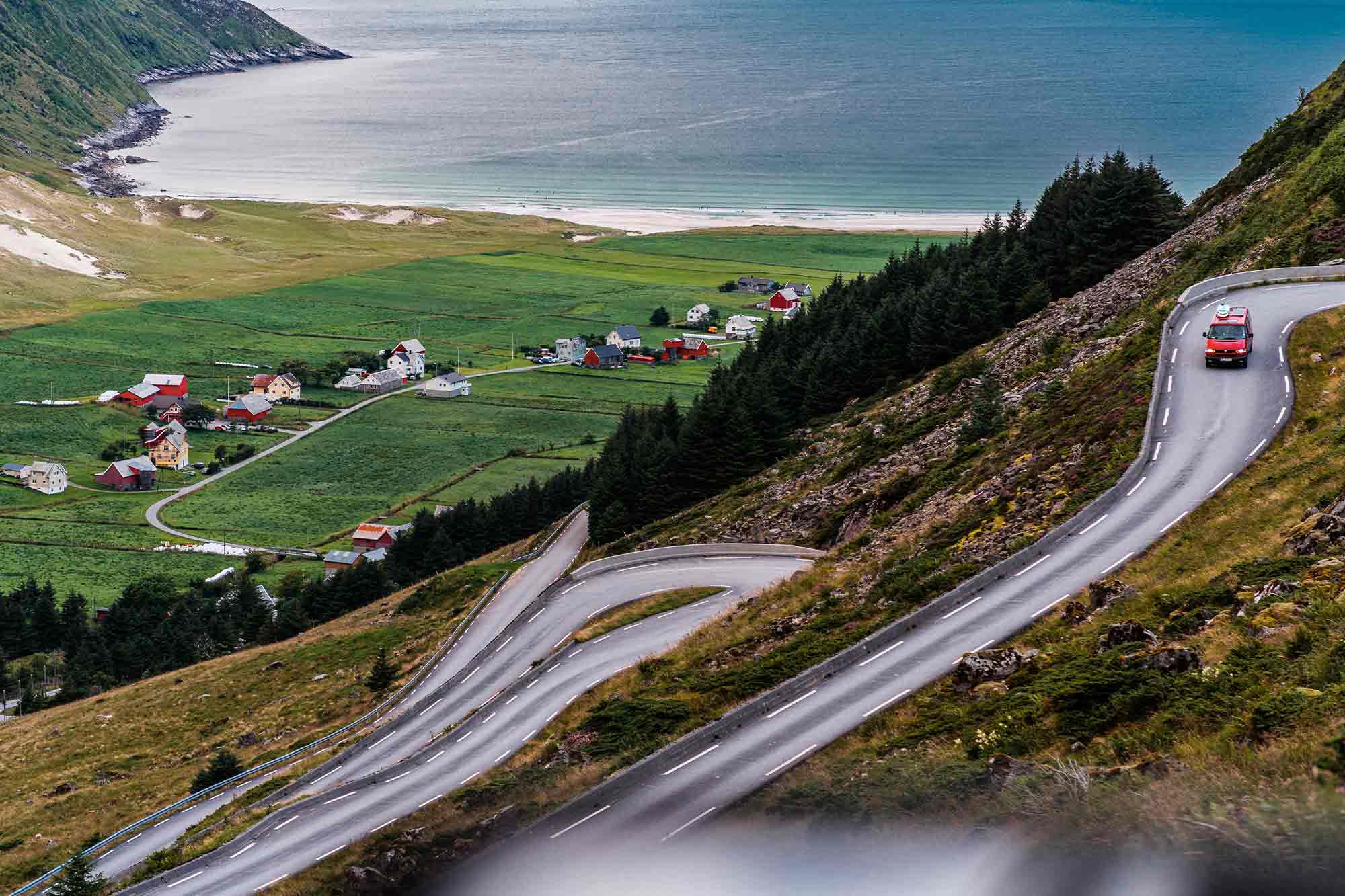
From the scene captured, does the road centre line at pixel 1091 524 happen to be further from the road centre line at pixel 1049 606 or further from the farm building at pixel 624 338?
the farm building at pixel 624 338

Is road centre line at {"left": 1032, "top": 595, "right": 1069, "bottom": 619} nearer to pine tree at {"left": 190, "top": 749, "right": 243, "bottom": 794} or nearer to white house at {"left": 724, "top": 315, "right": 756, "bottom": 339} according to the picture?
pine tree at {"left": 190, "top": 749, "right": 243, "bottom": 794}

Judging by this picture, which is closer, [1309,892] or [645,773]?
[1309,892]

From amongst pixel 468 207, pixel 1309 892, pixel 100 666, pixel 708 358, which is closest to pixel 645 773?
pixel 1309 892

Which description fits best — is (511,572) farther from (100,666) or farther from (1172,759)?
(1172,759)

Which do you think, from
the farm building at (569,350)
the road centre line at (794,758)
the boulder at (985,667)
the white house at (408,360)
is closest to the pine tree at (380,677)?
the road centre line at (794,758)

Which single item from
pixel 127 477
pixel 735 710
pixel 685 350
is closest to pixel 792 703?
pixel 735 710

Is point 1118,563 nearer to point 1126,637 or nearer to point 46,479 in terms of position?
point 1126,637

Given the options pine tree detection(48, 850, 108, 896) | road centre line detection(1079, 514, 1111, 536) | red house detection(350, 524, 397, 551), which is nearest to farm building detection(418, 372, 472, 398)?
red house detection(350, 524, 397, 551)
